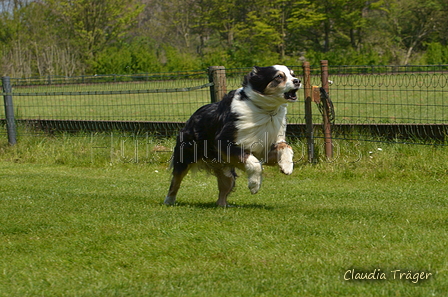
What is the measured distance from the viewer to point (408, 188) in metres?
8.22

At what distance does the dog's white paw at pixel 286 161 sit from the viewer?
250 inches

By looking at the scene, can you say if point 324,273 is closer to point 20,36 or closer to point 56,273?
point 56,273

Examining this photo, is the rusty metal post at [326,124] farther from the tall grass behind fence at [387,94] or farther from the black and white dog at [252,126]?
the black and white dog at [252,126]

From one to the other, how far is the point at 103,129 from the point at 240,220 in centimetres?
735

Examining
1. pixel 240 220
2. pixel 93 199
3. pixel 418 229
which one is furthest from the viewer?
pixel 93 199

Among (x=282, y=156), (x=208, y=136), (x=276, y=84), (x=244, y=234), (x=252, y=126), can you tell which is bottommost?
(x=244, y=234)

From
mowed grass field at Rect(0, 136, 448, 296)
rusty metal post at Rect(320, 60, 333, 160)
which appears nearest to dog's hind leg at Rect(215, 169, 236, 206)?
mowed grass field at Rect(0, 136, 448, 296)

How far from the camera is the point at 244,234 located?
5.21m

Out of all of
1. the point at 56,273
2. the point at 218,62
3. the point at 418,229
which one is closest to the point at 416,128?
the point at 418,229

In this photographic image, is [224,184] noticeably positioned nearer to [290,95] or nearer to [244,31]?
[290,95]

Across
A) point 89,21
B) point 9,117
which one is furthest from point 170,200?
point 89,21

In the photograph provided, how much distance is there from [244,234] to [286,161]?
142 cm

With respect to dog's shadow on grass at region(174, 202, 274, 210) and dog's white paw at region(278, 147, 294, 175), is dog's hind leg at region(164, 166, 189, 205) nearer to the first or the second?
dog's shadow on grass at region(174, 202, 274, 210)

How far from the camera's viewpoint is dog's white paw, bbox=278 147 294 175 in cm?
636
